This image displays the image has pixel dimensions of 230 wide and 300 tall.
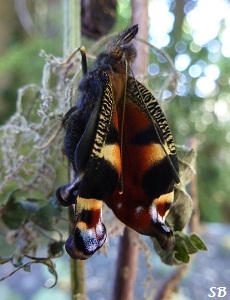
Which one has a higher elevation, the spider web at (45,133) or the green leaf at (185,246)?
the spider web at (45,133)

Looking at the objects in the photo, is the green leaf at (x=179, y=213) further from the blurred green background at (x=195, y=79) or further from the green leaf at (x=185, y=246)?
the blurred green background at (x=195, y=79)

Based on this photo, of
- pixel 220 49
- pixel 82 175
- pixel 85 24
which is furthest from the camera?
pixel 220 49

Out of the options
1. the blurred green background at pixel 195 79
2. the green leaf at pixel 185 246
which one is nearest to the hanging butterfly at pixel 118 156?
the green leaf at pixel 185 246

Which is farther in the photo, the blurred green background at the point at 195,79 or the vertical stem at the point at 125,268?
the blurred green background at the point at 195,79

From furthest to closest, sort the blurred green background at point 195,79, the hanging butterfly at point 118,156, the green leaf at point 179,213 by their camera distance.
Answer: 1. the blurred green background at point 195,79
2. the green leaf at point 179,213
3. the hanging butterfly at point 118,156

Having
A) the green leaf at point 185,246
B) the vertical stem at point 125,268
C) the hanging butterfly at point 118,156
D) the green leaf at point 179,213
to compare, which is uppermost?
the hanging butterfly at point 118,156

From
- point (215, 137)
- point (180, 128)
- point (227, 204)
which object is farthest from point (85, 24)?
point (227, 204)

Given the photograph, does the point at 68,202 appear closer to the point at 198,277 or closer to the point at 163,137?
the point at 163,137
